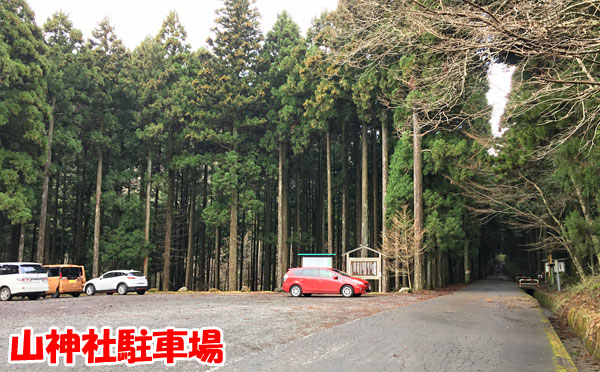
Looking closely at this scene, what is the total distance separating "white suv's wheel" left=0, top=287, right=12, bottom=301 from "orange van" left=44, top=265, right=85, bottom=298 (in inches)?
93.0

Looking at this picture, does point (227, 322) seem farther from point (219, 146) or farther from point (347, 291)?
point (219, 146)

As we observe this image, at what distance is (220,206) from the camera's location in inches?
1256

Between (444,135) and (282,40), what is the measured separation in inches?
638

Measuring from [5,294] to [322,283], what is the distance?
1345 cm

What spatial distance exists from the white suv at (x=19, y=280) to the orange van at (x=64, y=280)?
202 centimetres

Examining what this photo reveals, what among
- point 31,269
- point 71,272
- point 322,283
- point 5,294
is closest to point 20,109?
point 71,272

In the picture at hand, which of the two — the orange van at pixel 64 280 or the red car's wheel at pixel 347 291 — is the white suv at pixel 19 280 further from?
the red car's wheel at pixel 347 291

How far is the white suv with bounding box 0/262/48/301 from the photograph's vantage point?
60.0ft

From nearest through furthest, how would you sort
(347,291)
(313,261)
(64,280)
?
(347,291), (64,280), (313,261)

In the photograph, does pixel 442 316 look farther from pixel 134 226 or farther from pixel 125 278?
pixel 134 226

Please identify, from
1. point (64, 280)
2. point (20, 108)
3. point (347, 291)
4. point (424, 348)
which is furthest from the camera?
point (20, 108)

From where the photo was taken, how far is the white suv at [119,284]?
22.9 meters

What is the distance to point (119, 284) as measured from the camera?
23031mm

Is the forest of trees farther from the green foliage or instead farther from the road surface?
the road surface
